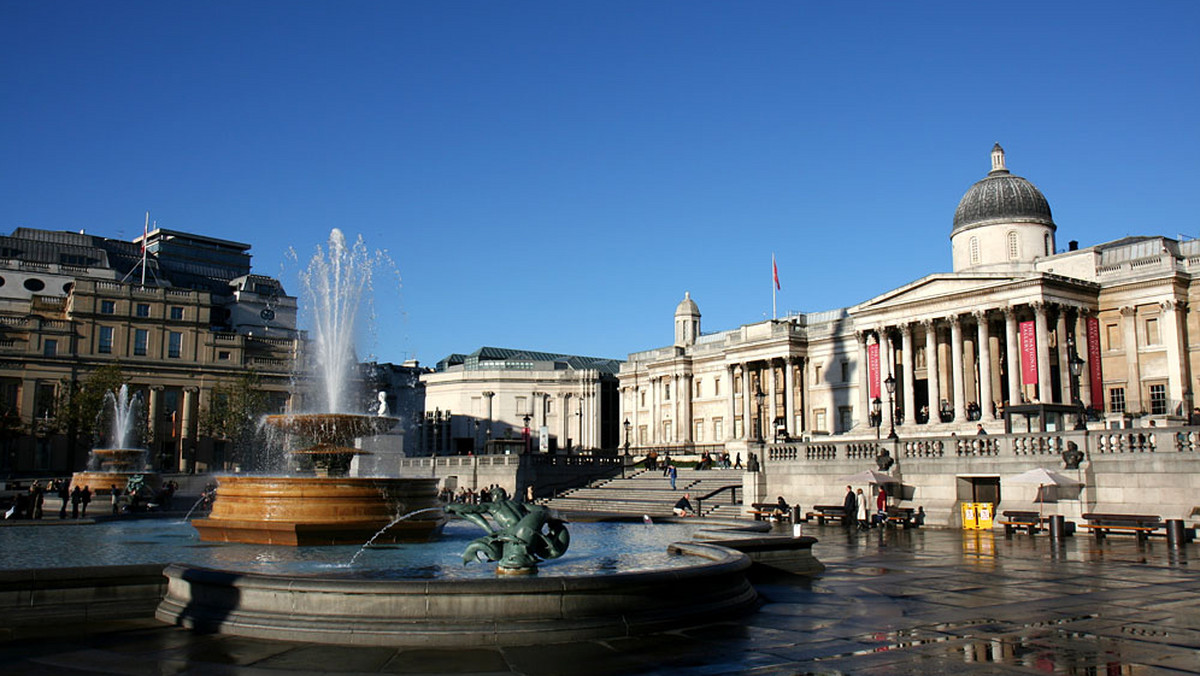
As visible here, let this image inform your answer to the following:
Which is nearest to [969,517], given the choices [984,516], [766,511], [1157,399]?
[984,516]

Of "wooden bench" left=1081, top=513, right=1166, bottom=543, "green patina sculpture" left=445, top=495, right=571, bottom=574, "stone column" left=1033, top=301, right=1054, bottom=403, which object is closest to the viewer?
"green patina sculpture" left=445, top=495, right=571, bottom=574

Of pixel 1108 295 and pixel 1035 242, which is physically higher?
pixel 1035 242

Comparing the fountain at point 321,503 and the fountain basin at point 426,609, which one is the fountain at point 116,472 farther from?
the fountain basin at point 426,609

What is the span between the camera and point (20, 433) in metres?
69.2

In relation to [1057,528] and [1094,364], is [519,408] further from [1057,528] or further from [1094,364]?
[1057,528]

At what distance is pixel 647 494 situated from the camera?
151 ft

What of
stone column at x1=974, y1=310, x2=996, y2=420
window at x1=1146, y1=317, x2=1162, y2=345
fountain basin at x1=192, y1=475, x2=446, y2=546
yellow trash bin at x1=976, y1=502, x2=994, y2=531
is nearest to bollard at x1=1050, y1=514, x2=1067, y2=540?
yellow trash bin at x1=976, y1=502, x2=994, y2=531

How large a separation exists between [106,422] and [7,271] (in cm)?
2397

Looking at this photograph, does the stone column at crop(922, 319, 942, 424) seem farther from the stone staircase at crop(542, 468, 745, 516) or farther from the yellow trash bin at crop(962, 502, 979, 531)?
the yellow trash bin at crop(962, 502, 979, 531)

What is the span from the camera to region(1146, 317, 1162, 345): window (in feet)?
179

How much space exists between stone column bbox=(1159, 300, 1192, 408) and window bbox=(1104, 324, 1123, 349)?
114 inches

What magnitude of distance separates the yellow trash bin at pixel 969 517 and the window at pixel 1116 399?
3168cm

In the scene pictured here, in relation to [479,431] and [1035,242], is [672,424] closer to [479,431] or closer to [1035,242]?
[479,431]

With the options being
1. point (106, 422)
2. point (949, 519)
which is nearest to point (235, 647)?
point (949, 519)
